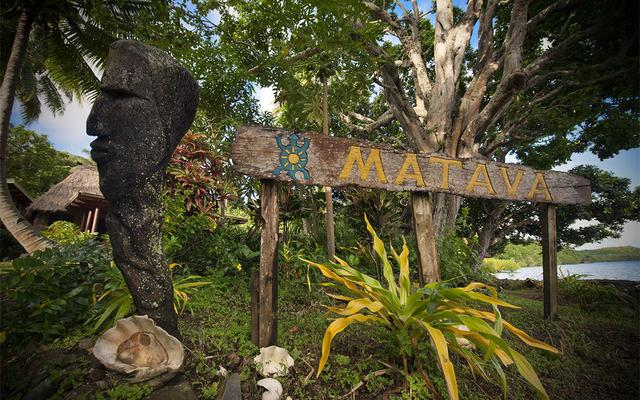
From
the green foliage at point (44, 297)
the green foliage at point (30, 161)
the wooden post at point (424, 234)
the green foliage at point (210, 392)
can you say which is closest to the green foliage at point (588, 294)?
the wooden post at point (424, 234)

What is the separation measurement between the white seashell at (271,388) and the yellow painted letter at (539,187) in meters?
3.50

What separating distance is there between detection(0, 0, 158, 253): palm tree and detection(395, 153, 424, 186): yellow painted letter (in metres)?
6.21

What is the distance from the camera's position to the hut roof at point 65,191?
10859 mm

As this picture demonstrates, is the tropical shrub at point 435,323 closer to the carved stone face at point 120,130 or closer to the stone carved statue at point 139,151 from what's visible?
the stone carved statue at point 139,151

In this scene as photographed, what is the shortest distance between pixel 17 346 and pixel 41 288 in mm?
409

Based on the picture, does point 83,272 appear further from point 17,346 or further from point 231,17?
point 231,17

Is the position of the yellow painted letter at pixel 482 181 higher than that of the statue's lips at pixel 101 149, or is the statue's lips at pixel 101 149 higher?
the yellow painted letter at pixel 482 181

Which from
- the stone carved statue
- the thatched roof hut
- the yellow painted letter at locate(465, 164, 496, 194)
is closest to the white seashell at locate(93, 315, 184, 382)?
the stone carved statue

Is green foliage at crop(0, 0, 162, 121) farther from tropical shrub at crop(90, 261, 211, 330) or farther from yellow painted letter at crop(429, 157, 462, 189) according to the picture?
yellow painted letter at crop(429, 157, 462, 189)

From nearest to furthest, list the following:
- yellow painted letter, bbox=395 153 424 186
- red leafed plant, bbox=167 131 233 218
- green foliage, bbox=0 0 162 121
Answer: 1. yellow painted letter, bbox=395 153 424 186
2. red leafed plant, bbox=167 131 233 218
3. green foliage, bbox=0 0 162 121

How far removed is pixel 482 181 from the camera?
10.1ft

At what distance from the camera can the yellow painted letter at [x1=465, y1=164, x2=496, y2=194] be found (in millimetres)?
3023

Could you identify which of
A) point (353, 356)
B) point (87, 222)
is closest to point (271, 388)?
point (353, 356)

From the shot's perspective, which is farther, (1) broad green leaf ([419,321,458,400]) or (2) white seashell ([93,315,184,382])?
(2) white seashell ([93,315,184,382])
